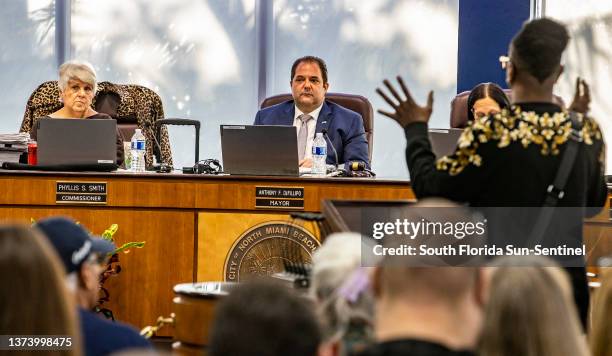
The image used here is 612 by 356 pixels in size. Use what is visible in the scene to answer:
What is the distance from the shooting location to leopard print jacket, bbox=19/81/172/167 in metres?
7.09

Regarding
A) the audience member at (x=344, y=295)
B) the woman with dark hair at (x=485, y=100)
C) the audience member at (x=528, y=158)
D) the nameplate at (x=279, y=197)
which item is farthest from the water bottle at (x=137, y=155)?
the audience member at (x=344, y=295)

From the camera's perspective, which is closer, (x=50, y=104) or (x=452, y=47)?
(x=50, y=104)

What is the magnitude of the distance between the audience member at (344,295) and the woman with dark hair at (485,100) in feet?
11.7

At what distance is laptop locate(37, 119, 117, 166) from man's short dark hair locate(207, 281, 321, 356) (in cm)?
400

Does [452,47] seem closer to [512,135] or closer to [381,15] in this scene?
[381,15]

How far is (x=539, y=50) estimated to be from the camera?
3.12 m

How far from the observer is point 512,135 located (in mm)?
3029

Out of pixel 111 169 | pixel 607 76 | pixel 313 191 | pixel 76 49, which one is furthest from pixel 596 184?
pixel 76 49

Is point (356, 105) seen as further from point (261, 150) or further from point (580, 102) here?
point (580, 102)

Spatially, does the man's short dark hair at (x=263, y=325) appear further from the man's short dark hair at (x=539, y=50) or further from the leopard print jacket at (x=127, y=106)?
the leopard print jacket at (x=127, y=106)

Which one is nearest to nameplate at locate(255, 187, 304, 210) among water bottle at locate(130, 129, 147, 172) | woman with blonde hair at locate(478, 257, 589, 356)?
water bottle at locate(130, 129, 147, 172)

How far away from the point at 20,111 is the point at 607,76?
193 inches

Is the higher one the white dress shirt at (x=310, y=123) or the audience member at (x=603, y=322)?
the white dress shirt at (x=310, y=123)

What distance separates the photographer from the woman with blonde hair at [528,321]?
1965 millimetres
